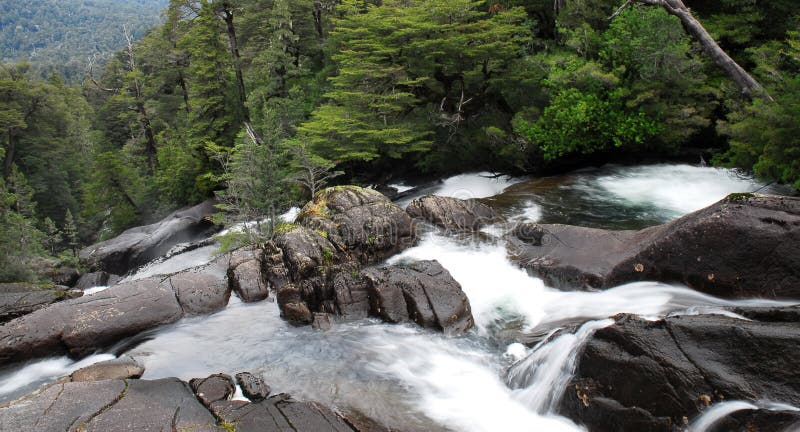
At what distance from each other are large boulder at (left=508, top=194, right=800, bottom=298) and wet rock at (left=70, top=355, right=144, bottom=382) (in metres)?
6.98

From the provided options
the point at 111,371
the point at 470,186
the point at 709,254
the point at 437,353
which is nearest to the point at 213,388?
the point at 111,371

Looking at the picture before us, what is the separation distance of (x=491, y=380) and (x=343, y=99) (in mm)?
13625

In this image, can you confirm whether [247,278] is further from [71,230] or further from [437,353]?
[71,230]

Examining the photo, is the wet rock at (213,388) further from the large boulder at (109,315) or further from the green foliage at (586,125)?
the green foliage at (586,125)

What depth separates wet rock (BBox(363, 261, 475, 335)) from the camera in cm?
754

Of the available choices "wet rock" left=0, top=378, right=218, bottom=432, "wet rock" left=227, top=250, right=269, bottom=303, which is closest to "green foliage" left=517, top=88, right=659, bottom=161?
"wet rock" left=227, top=250, right=269, bottom=303

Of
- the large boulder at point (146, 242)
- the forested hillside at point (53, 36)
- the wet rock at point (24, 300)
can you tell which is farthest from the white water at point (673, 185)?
the forested hillside at point (53, 36)

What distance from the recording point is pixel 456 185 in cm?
1758

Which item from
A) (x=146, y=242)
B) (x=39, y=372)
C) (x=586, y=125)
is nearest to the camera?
(x=39, y=372)

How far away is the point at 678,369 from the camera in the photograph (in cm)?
468

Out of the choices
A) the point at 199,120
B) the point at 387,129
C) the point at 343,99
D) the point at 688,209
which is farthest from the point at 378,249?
the point at 199,120

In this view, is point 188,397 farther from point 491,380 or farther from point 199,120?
point 199,120

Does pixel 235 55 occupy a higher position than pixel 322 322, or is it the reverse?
pixel 235 55

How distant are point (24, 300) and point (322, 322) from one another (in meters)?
7.07
